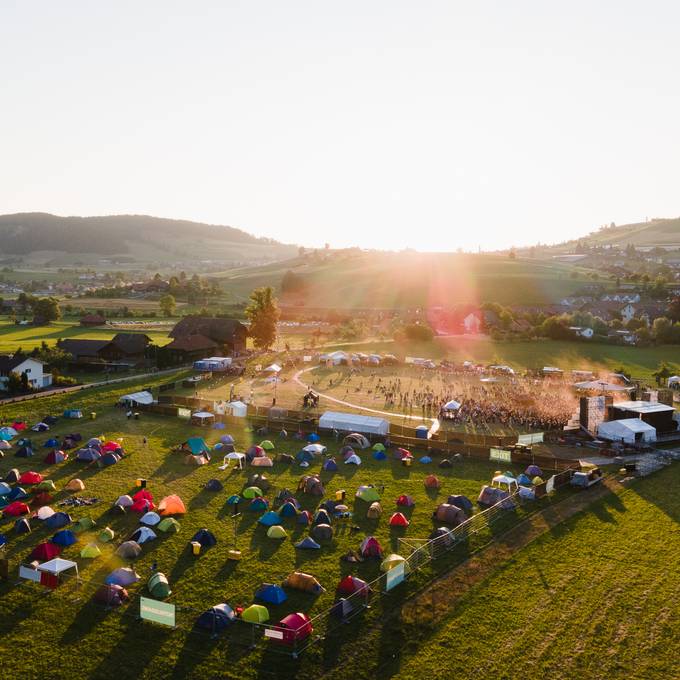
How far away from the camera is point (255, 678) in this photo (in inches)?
579

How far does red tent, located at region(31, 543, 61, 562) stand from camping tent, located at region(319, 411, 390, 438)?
18119 mm

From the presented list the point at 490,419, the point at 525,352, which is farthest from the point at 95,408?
the point at 525,352

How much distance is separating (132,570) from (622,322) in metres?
89.5

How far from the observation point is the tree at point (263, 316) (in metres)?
68.4

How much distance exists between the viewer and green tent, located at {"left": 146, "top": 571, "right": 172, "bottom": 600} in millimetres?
18047

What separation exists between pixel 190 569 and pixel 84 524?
5.58 m

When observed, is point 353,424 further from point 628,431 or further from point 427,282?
point 427,282

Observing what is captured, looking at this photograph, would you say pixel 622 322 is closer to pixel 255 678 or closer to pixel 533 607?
pixel 533 607

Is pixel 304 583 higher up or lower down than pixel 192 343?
lower down

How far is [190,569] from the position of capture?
19.8 meters

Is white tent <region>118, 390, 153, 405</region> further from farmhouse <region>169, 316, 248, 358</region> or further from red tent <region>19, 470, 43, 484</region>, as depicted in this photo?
farmhouse <region>169, 316, 248, 358</region>

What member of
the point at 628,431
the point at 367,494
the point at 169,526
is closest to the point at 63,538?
the point at 169,526

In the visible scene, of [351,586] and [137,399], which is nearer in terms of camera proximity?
[351,586]

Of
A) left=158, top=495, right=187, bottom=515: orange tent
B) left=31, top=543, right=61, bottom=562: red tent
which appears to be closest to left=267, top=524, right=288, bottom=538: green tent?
left=158, top=495, right=187, bottom=515: orange tent
